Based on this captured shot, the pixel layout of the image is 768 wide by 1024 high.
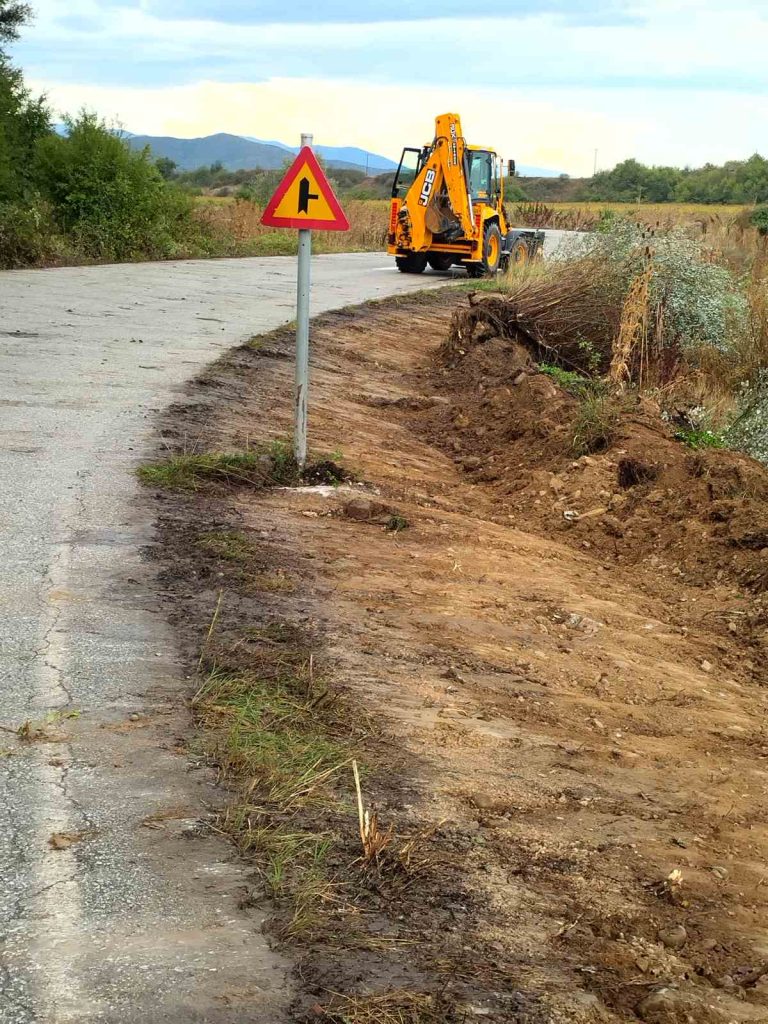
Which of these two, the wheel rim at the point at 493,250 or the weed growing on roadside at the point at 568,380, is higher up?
the wheel rim at the point at 493,250

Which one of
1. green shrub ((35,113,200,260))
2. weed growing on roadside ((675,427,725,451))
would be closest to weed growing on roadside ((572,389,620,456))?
weed growing on roadside ((675,427,725,451))

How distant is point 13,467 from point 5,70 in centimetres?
2524

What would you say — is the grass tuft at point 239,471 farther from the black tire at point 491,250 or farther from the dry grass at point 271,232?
the dry grass at point 271,232

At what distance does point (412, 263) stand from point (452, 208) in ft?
6.71

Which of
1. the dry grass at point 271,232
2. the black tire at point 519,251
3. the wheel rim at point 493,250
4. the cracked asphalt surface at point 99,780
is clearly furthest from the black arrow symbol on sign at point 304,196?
the dry grass at point 271,232

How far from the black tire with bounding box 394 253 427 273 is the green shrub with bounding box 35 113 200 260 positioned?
18.4 ft

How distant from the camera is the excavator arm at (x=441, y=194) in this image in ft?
81.1

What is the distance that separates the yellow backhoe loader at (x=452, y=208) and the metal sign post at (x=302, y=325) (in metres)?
17.2

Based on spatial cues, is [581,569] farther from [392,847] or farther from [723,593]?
[392,847]

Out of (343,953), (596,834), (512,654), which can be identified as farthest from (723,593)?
(343,953)

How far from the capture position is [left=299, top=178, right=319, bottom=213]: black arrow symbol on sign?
24.1ft

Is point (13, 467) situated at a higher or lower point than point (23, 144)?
lower

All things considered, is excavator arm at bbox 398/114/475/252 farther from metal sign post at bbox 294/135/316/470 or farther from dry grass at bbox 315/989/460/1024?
dry grass at bbox 315/989/460/1024

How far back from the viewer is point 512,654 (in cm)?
565
